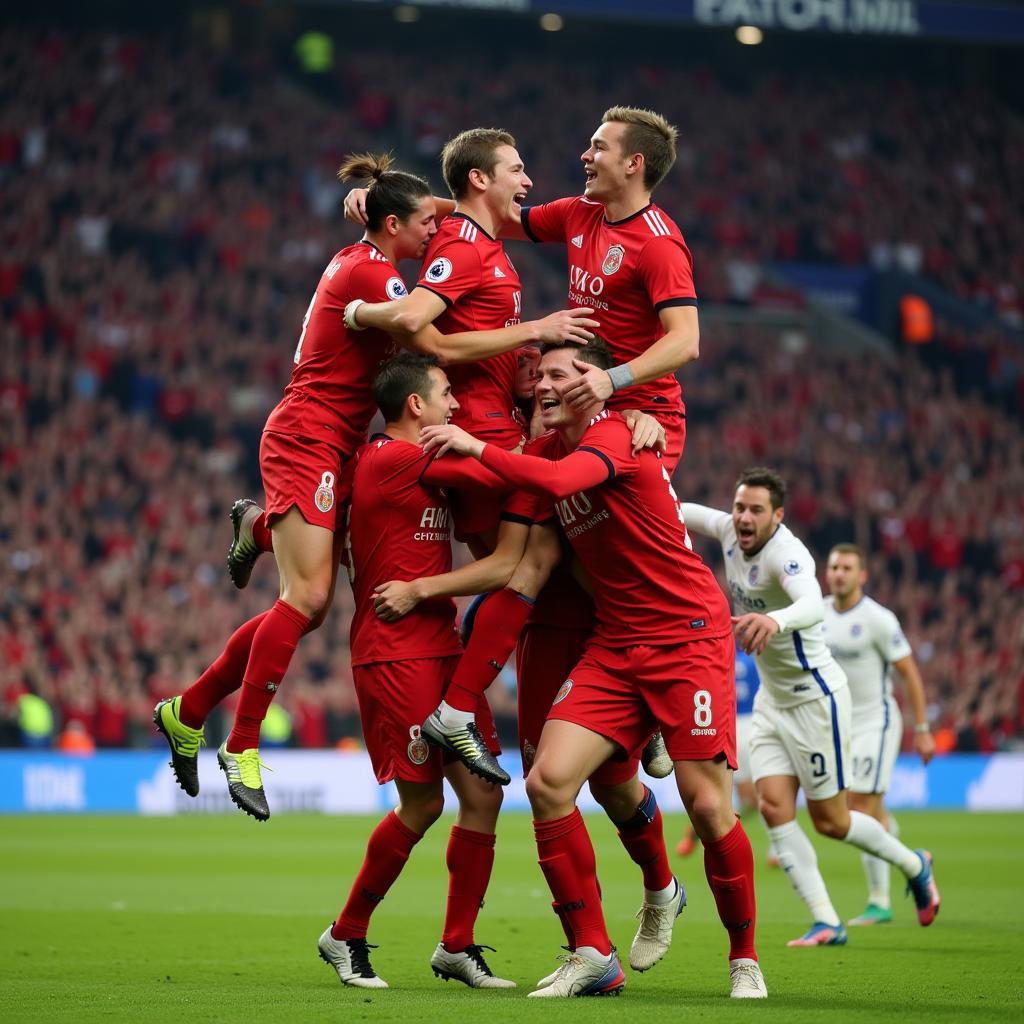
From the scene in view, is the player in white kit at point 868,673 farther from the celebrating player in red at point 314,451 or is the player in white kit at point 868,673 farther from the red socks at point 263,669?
the red socks at point 263,669

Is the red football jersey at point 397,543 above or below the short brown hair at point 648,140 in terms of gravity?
below

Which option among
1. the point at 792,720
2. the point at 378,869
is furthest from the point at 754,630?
the point at 792,720

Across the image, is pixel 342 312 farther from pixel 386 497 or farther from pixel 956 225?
pixel 956 225

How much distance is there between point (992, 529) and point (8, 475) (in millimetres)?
16024

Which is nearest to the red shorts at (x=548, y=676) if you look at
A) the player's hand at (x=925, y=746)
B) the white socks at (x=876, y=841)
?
the white socks at (x=876, y=841)

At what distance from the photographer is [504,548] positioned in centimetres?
750

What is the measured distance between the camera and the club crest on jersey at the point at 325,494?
775 cm

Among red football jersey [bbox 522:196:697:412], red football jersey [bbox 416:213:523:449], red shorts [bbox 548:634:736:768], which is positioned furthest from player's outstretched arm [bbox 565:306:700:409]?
A: red shorts [bbox 548:634:736:768]

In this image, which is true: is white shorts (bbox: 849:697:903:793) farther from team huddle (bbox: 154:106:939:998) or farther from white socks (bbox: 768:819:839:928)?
team huddle (bbox: 154:106:939:998)

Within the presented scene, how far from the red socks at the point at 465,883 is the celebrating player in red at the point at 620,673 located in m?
0.45

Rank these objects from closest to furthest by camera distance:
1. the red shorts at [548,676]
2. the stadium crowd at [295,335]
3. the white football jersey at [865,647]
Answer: the red shorts at [548,676] → the white football jersey at [865,647] → the stadium crowd at [295,335]

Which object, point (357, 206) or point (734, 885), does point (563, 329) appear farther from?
point (734, 885)

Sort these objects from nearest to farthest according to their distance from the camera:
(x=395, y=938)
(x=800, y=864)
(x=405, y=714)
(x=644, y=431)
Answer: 1. (x=644, y=431)
2. (x=405, y=714)
3. (x=395, y=938)
4. (x=800, y=864)

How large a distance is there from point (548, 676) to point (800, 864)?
3.22 m
